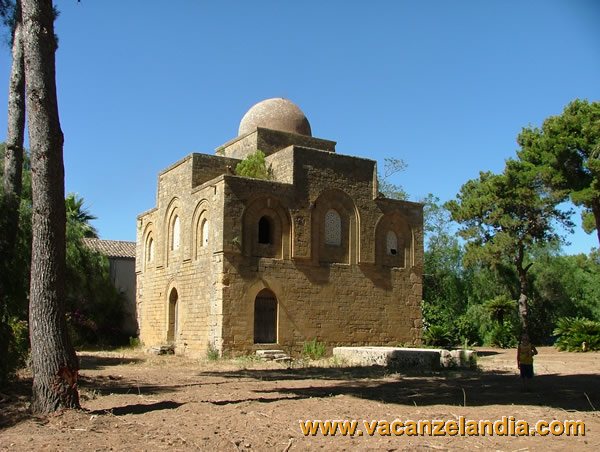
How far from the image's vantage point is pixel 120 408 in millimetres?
9000

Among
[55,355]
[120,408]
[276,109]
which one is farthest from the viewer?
[276,109]

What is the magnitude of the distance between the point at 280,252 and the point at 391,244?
4.45 metres

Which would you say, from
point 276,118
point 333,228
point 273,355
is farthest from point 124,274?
point 273,355

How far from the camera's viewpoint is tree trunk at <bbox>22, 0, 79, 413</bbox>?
8.12 meters

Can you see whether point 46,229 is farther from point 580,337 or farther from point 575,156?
point 580,337

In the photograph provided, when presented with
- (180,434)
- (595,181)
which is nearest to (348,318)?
(595,181)

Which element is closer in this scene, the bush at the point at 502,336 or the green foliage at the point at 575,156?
the green foliage at the point at 575,156

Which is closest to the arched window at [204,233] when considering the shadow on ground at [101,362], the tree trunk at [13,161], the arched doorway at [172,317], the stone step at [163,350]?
the arched doorway at [172,317]

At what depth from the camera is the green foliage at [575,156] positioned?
21.9 metres

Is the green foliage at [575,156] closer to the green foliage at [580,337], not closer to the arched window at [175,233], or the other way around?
the green foliage at [580,337]

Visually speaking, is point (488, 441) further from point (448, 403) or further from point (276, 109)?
point (276, 109)

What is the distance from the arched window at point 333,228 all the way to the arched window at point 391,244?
6.59ft

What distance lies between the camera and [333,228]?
20344mm

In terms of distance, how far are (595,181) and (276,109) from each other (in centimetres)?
1114
